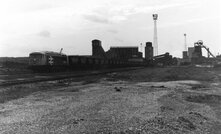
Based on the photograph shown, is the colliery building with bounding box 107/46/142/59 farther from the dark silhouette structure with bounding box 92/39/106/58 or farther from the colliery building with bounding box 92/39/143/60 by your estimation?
the dark silhouette structure with bounding box 92/39/106/58

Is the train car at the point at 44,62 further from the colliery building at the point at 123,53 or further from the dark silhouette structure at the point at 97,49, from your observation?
the colliery building at the point at 123,53

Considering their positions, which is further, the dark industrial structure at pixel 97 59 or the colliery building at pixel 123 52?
the colliery building at pixel 123 52

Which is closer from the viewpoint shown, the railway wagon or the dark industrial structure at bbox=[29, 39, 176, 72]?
the railway wagon

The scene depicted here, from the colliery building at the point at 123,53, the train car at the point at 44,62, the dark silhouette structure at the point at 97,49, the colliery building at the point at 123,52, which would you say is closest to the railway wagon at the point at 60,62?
the train car at the point at 44,62

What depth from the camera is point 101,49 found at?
5912 centimetres

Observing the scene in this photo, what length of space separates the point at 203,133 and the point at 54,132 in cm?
396

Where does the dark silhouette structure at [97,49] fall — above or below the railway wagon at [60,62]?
above

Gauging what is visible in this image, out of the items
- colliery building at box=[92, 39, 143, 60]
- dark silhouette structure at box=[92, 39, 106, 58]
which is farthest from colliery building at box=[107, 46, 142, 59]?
dark silhouette structure at box=[92, 39, 106, 58]

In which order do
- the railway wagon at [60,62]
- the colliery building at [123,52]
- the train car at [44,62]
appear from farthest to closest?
the colliery building at [123,52] → the railway wagon at [60,62] → the train car at [44,62]

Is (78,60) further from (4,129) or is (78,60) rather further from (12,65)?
(4,129)

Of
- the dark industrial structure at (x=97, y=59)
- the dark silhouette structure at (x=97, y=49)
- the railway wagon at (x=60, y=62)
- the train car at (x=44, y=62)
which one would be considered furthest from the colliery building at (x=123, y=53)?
the train car at (x=44, y=62)

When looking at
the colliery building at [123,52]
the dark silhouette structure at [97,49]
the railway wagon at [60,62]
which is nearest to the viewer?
the railway wagon at [60,62]

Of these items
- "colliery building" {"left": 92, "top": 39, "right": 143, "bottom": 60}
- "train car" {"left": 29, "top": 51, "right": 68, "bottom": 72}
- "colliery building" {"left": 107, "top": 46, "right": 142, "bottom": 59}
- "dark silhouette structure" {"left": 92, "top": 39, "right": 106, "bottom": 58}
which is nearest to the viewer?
"train car" {"left": 29, "top": 51, "right": 68, "bottom": 72}

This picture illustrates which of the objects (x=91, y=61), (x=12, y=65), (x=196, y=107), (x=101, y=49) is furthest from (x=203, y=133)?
(x=101, y=49)
